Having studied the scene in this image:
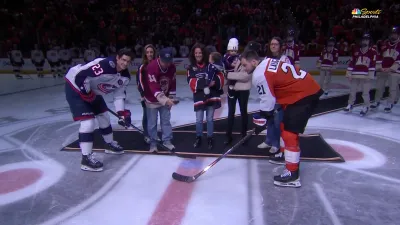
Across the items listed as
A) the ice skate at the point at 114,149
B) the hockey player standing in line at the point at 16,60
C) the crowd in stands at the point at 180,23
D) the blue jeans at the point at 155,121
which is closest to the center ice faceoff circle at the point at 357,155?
the blue jeans at the point at 155,121

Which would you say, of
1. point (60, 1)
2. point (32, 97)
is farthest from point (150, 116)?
point (60, 1)

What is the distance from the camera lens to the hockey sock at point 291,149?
9.27 feet

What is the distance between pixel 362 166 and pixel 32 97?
6.79 m

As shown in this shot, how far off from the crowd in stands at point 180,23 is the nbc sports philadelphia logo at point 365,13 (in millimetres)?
169

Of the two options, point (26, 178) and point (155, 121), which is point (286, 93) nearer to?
point (155, 121)

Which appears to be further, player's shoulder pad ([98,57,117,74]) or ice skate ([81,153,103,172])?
ice skate ([81,153,103,172])

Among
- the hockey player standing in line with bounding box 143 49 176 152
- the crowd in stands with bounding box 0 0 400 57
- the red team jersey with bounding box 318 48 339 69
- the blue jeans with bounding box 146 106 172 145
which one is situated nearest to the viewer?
the hockey player standing in line with bounding box 143 49 176 152

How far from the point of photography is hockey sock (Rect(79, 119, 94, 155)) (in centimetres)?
325

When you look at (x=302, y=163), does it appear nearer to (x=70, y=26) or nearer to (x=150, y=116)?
(x=150, y=116)

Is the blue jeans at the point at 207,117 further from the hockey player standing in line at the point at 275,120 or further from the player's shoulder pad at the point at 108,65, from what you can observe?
the player's shoulder pad at the point at 108,65

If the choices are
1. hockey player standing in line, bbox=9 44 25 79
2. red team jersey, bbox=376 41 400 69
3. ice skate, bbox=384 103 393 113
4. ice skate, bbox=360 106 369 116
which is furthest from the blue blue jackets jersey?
hockey player standing in line, bbox=9 44 25 79

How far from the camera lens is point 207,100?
12.4 feet

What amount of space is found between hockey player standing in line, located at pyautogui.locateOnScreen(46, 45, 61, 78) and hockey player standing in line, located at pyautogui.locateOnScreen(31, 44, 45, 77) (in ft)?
0.67

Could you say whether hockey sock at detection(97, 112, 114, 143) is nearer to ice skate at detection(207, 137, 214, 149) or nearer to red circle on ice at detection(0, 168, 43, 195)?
red circle on ice at detection(0, 168, 43, 195)
